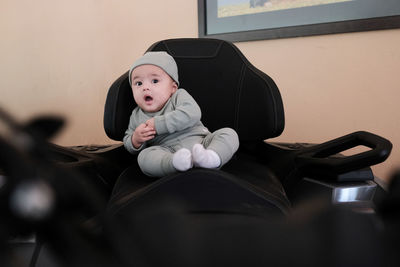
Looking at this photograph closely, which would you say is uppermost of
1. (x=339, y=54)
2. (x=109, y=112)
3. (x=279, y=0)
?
(x=279, y=0)

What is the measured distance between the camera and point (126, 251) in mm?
144

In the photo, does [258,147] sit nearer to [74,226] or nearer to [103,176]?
[103,176]

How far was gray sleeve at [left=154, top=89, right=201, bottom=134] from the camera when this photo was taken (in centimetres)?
85

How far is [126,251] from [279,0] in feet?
4.38

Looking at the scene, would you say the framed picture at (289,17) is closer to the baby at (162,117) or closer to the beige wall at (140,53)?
the beige wall at (140,53)

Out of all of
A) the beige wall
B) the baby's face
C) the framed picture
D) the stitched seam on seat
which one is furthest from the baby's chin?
the framed picture

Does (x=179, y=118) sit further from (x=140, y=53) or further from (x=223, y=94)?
(x=140, y=53)

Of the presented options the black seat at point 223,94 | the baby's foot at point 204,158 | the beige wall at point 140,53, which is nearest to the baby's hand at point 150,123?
the black seat at point 223,94

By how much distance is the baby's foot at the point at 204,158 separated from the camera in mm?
669

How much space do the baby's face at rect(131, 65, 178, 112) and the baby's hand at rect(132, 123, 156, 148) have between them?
8 centimetres

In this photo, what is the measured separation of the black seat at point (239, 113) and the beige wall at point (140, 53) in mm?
408

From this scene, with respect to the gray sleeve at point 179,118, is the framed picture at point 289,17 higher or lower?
higher

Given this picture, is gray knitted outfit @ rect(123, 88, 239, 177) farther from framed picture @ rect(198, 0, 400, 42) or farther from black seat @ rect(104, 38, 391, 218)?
framed picture @ rect(198, 0, 400, 42)

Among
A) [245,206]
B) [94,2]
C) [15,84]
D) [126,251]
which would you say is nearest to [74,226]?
[126,251]
